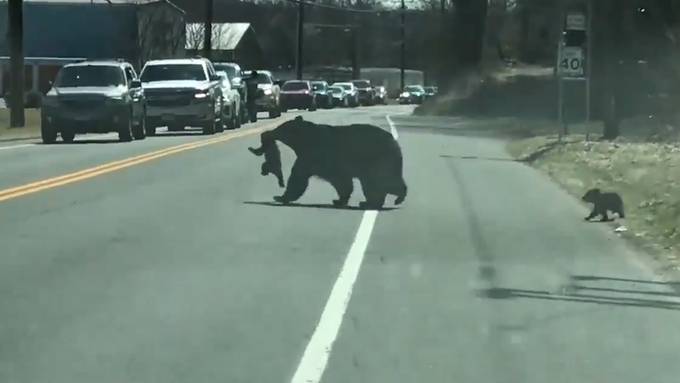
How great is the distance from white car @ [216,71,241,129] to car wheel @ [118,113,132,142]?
6.37 meters

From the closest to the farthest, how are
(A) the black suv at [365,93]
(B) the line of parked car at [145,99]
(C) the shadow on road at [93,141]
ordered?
(B) the line of parked car at [145,99], (C) the shadow on road at [93,141], (A) the black suv at [365,93]

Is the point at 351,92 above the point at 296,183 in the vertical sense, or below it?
below

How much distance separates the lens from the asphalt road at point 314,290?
27.4ft

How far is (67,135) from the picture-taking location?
1331 inches

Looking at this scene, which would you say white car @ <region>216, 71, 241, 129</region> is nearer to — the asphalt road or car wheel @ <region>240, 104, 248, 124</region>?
car wheel @ <region>240, 104, 248, 124</region>

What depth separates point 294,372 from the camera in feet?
26.5

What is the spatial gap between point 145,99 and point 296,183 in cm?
1916

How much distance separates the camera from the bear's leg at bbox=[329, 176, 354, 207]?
17.5 m

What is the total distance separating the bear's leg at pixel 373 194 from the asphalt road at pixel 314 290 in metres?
0.39

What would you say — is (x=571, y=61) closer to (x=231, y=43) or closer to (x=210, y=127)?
(x=210, y=127)

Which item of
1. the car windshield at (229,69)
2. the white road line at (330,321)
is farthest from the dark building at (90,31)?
the white road line at (330,321)

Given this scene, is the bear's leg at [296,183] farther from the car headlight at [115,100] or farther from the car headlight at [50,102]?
the car headlight at [50,102]

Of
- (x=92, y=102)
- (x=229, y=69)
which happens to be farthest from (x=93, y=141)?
(x=229, y=69)

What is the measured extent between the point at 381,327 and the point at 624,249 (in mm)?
5592
